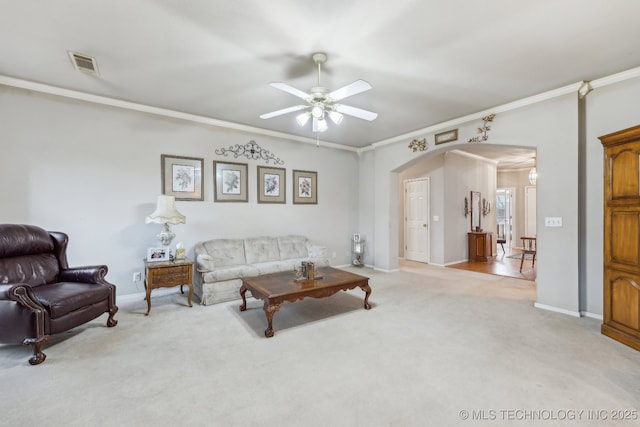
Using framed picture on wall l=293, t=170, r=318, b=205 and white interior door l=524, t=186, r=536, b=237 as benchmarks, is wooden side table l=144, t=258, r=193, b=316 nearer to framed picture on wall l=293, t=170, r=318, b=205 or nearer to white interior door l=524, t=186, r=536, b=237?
framed picture on wall l=293, t=170, r=318, b=205

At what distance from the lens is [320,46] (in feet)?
8.57

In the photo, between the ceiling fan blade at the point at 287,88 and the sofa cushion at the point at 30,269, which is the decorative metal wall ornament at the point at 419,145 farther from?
the sofa cushion at the point at 30,269

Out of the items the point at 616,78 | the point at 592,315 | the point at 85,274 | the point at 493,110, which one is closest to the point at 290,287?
the point at 85,274

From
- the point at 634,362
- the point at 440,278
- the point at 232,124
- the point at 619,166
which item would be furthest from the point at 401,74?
the point at 440,278

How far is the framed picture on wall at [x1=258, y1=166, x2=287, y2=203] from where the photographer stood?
5191mm

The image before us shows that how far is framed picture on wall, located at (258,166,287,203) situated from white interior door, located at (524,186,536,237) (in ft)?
27.2

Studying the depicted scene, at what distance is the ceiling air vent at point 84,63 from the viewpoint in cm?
280

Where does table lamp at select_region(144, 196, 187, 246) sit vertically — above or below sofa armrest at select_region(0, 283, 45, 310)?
above

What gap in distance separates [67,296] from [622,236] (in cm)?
529

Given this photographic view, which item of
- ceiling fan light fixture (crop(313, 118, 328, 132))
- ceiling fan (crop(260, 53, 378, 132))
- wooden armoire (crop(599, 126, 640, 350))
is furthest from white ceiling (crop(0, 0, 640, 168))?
wooden armoire (crop(599, 126, 640, 350))

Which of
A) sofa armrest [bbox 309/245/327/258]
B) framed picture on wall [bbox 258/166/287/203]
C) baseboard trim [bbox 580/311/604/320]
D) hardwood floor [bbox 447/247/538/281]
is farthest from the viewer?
hardwood floor [bbox 447/247/538/281]

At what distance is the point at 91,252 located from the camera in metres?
3.77

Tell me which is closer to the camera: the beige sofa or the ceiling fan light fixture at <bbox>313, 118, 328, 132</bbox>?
the ceiling fan light fixture at <bbox>313, 118, 328, 132</bbox>

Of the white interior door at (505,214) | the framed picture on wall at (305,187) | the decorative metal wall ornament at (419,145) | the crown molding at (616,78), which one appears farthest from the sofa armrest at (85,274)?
the white interior door at (505,214)
